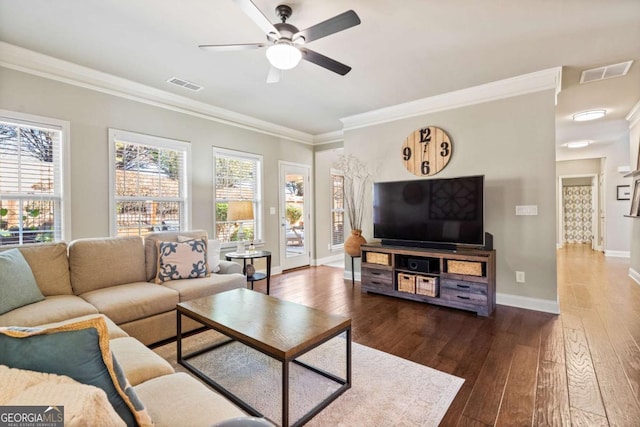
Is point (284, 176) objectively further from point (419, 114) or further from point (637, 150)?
point (637, 150)

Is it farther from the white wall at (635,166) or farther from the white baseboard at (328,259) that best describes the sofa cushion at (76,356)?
the white wall at (635,166)

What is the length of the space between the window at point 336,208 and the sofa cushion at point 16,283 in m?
5.17

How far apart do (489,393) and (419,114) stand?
11.6ft

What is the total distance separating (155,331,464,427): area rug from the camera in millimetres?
1728

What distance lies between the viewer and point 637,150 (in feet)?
15.4

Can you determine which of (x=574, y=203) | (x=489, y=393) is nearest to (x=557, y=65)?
(x=489, y=393)

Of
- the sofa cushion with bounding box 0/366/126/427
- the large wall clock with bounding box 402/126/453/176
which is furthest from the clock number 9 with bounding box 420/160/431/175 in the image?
the sofa cushion with bounding box 0/366/126/427

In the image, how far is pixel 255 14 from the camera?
6.42ft

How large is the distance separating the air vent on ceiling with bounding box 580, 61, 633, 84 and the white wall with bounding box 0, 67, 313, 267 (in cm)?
467

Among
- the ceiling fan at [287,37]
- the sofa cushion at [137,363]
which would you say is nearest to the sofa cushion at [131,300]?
the sofa cushion at [137,363]

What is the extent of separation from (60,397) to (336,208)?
21.1 feet

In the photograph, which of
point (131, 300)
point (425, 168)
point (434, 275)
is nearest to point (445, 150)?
point (425, 168)

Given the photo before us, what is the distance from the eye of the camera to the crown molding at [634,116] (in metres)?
4.51

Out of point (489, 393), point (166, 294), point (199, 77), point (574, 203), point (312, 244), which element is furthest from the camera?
point (574, 203)
